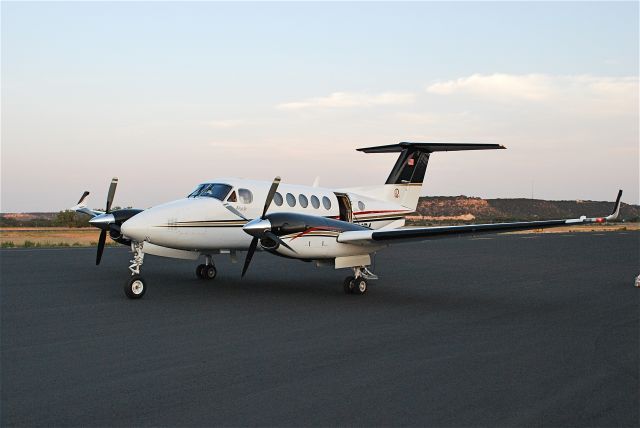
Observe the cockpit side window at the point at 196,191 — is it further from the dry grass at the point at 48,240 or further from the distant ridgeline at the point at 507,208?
the distant ridgeline at the point at 507,208

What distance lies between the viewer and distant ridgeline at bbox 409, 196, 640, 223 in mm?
156750

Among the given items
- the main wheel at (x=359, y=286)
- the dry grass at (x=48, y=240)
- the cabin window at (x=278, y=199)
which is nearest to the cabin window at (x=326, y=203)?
the cabin window at (x=278, y=199)

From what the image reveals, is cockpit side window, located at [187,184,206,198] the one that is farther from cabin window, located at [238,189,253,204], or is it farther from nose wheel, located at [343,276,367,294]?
nose wheel, located at [343,276,367,294]

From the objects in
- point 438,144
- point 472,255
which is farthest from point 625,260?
point 438,144

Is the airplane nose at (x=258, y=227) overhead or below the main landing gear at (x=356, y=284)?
overhead

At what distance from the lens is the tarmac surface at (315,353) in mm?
5754

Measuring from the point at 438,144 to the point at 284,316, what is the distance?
11.1m

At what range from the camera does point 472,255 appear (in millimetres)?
27516

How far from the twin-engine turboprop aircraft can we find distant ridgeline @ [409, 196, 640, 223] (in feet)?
457

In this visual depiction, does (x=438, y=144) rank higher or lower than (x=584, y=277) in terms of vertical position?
higher

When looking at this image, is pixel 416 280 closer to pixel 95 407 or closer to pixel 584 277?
pixel 584 277

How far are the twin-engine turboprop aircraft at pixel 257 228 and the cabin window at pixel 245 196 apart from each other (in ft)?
0.09

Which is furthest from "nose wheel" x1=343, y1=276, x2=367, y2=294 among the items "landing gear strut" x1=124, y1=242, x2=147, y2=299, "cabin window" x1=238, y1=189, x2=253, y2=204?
"landing gear strut" x1=124, y1=242, x2=147, y2=299

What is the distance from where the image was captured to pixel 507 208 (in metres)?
165
